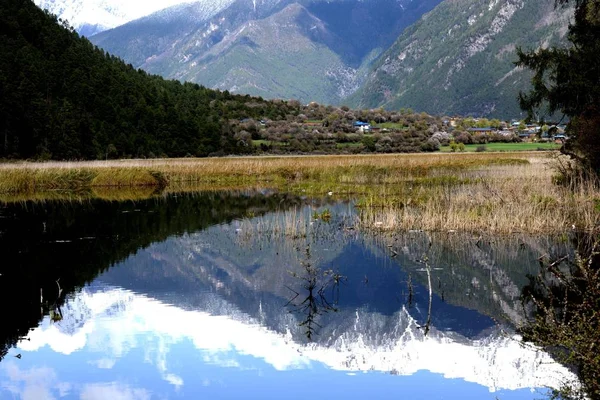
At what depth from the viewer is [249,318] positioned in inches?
642

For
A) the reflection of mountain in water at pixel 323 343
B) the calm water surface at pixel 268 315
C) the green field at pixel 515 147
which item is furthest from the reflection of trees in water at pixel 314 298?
the green field at pixel 515 147

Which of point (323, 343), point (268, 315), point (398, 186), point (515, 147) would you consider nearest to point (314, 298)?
point (268, 315)

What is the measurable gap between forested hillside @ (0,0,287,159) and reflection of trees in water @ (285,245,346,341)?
61.3 meters

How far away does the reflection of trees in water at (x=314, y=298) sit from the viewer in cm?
1562

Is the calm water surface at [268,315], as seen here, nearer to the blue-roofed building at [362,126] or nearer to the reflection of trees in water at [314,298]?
the reflection of trees in water at [314,298]

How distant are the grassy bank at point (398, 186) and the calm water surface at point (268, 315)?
3.95 feet

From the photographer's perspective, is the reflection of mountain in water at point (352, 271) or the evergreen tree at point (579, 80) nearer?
the reflection of mountain in water at point (352, 271)

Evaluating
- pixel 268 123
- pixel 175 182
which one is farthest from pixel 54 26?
pixel 175 182

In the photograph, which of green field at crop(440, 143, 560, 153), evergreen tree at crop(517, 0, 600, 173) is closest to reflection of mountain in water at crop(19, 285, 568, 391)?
evergreen tree at crop(517, 0, 600, 173)

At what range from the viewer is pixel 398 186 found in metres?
43.6

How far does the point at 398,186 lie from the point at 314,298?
87.7ft

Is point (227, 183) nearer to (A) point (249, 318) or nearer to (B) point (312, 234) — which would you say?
(B) point (312, 234)

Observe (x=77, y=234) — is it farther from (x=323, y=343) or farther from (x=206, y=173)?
(x=206, y=173)

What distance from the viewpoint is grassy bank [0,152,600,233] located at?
25.1 m
